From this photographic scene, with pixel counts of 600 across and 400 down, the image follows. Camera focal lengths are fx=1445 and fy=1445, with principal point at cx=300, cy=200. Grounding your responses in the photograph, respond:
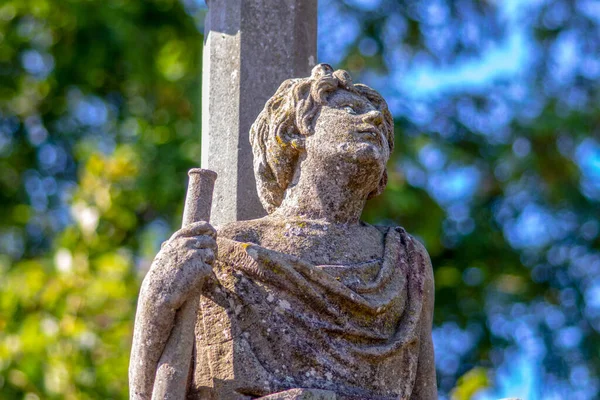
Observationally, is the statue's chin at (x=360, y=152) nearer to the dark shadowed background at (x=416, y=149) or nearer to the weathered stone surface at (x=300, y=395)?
the weathered stone surface at (x=300, y=395)

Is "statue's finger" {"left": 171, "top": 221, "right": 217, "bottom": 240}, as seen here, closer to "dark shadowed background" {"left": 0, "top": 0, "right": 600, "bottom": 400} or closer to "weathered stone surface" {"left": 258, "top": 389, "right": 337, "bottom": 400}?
"weathered stone surface" {"left": 258, "top": 389, "right": 337, "bottom": 400}

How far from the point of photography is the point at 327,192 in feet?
17.5

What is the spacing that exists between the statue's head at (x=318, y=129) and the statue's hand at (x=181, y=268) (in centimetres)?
58

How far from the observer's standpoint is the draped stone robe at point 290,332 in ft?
16.3

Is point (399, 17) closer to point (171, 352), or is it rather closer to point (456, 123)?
point (456, 123)

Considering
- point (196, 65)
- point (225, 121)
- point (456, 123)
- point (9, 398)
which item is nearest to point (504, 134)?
point (456, 123)

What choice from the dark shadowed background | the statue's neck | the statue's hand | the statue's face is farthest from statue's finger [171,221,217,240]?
the dark shadowed background

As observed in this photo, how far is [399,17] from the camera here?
46.0ft

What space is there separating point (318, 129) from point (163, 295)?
0.92 meters

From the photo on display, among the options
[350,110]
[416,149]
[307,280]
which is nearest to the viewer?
[307,280]

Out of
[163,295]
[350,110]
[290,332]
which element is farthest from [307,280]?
[350,110]

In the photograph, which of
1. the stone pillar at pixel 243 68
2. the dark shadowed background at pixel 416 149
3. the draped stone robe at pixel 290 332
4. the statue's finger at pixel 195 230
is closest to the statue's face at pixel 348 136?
the draped stone robe at pixel 290 332

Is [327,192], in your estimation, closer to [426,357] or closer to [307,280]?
[307,280]

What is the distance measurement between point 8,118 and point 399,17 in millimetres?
3885
